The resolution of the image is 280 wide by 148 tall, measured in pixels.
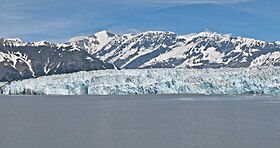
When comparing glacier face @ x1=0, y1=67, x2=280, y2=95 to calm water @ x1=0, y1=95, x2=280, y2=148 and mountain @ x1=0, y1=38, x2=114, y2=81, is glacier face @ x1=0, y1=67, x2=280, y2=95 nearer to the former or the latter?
calm water @ x1=0, y1=95, x2=280, y2=148

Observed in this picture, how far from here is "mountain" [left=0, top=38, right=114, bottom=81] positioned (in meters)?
138

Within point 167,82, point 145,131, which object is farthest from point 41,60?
point 145,131

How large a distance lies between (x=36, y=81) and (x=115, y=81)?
423 inches

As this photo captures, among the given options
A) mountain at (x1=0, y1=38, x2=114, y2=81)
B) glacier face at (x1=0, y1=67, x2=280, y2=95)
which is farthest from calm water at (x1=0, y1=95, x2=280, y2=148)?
mountain at (x1=0, y1=38, x2=114, y2=81)

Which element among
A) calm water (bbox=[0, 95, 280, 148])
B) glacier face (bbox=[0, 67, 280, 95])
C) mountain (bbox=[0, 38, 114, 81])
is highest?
mountain (bbox=[0, 38, 114, 81])

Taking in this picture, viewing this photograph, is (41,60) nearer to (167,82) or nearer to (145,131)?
(167,82)

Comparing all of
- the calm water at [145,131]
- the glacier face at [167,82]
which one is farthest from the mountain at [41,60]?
the calm water at [145,131]

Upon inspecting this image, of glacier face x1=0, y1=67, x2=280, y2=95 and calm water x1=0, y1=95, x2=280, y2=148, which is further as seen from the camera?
glacier face x1=0, y1=67, x2=280, y2=95

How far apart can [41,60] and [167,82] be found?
102 meters

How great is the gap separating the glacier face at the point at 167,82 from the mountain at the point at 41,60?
8066 centimetres

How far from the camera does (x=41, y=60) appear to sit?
483 ft

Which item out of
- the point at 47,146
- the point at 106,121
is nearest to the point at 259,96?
the point at 106,121

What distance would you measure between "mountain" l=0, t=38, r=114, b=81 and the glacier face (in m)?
80.7

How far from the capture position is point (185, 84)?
5019cm
